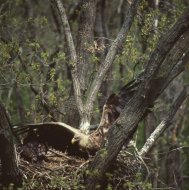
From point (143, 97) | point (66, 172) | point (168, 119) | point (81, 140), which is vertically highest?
point (143, 97)

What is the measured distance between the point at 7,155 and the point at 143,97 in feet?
5.95

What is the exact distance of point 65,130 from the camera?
7.84 metres

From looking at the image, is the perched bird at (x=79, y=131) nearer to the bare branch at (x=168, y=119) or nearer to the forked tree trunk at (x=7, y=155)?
the bare branch at (x=168, y=119)

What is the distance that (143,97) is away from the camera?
21.0 ft

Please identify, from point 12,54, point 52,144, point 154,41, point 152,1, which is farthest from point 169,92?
point 52,144

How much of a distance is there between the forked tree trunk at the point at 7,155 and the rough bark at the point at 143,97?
0.98 meters

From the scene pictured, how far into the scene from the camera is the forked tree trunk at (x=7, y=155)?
6.01 m

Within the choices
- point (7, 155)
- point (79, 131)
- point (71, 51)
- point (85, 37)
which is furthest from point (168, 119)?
point (7, 155)

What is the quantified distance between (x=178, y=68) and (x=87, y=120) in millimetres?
2028

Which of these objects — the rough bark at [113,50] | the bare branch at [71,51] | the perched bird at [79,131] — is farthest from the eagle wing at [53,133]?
the bare branch at [71,51]

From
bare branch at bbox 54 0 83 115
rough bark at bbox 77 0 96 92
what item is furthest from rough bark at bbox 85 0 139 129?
rough bark at bbox 77 0 96 92

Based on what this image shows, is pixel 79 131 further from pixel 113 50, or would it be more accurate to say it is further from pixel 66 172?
pixel 113 50

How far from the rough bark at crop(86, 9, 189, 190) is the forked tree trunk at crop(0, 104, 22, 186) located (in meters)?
0.98

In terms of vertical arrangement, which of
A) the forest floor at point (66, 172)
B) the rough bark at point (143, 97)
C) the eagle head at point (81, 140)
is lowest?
the forest floor at point (66, 172)
